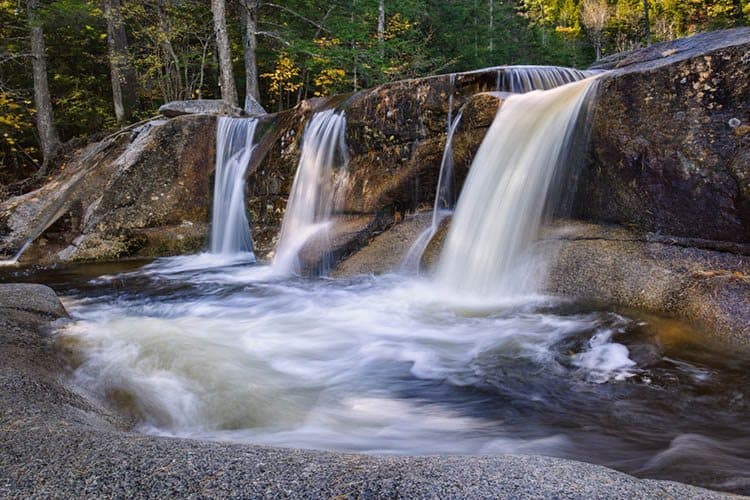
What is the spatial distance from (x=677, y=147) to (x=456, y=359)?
3038mm

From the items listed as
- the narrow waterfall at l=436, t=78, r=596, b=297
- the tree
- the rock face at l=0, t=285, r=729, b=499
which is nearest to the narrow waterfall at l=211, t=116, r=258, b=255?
the narrow waterfall at l=436, t=78, r=596, b=297

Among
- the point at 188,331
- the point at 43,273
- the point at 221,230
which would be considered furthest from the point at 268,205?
the point at 188,331

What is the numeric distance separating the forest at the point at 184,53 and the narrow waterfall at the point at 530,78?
6870mm

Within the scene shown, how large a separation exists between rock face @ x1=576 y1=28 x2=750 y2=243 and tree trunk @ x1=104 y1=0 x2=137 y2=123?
1381cm

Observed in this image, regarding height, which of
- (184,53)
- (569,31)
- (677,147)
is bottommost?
(677,147)

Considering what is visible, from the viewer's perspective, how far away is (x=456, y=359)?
14.1 feet

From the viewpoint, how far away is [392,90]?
7844 mm

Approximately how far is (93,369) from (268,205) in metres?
5.99

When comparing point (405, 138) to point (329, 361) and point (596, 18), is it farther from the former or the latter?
point (596, 18)

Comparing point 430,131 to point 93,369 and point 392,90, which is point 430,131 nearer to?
point 392,90

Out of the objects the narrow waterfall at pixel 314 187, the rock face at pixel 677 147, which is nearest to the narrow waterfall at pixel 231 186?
the narrow waterfall at pixel 314 187

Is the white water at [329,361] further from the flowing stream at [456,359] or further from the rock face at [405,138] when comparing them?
the rock face at [405,138]

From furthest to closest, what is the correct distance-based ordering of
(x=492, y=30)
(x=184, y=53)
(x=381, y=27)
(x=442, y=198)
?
(x=492, y=30) → (x=381, y=27) → (x=184, y=53) → (x=442, y=198)

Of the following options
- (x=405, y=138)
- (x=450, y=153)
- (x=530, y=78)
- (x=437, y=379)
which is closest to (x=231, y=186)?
(x=405, y=138)
